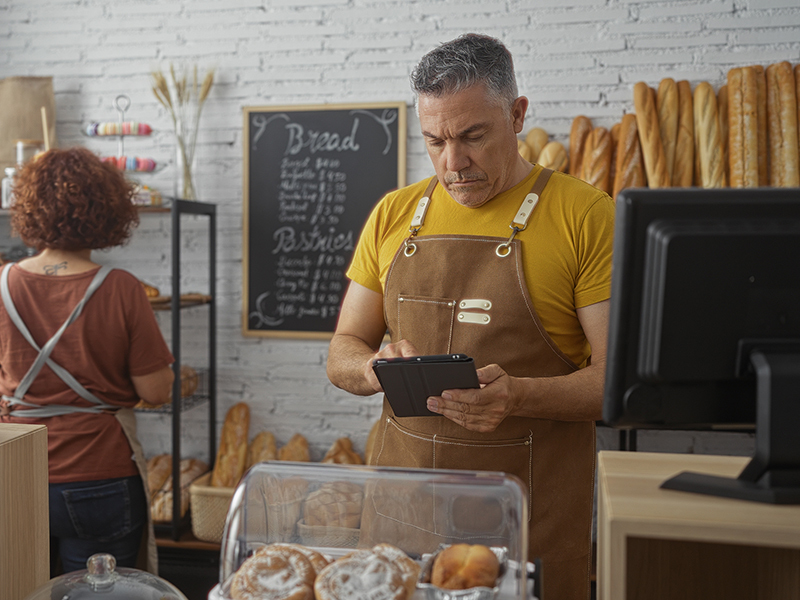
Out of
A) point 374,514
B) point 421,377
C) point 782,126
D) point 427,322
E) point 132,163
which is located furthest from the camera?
point 132,163

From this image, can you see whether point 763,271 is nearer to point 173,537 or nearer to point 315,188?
point 315,188

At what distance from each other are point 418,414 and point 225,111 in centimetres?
246

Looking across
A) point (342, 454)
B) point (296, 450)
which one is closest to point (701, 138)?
point (342, 454)

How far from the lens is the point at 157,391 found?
2.29m

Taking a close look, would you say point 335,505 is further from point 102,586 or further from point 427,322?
point 427,322

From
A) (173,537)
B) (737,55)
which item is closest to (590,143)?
(737,55)

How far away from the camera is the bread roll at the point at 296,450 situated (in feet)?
11.2

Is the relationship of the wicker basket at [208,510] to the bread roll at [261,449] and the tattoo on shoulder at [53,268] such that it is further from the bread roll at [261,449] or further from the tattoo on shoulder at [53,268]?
the tattoo on shoulder at [53,268]

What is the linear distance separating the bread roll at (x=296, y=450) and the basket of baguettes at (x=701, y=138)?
168cm

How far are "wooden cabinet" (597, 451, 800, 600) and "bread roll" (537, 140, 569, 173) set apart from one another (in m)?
2.19

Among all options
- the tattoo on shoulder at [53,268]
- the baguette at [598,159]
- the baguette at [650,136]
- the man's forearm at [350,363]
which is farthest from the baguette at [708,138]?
the tattoo on shoulder at [53,268]

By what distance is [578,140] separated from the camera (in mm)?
3123

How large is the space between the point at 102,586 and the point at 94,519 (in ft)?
4.31

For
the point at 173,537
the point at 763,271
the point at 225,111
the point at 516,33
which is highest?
the point at 516,33
